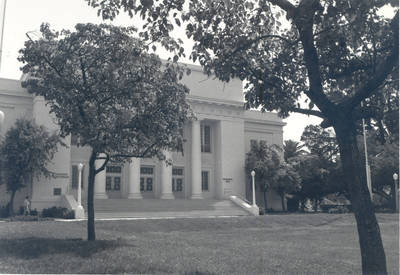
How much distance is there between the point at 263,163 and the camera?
40.5 m

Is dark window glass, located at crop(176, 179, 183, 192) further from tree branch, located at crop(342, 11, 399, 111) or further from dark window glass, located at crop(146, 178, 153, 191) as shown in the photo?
tree branch, located at crop(342, 11, 399, 111)

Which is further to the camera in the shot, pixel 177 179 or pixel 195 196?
pixel 177 179

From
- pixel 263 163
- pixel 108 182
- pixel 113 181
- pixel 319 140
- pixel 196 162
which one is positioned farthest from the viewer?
pixel 319 140

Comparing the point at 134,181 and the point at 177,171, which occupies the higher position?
the point at 177,171

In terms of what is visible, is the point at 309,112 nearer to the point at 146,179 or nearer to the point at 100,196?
the point at 100,196

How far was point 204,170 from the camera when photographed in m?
44.2

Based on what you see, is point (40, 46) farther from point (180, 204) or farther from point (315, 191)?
point (315, 191)

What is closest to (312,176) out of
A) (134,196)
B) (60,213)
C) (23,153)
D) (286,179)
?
(286,179)

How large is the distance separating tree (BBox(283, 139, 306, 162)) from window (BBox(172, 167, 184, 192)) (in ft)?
38.2

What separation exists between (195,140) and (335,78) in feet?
105

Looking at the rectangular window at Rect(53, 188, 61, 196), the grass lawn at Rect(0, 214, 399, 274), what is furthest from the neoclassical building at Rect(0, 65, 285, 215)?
the grass lawn at Rect(0, 214, 399, 274)

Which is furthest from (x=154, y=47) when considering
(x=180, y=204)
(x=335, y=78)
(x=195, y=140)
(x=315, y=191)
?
(x=315, y=191)

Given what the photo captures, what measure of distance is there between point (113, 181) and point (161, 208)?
282 inches

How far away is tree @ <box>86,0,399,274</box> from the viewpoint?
26.8 feet
